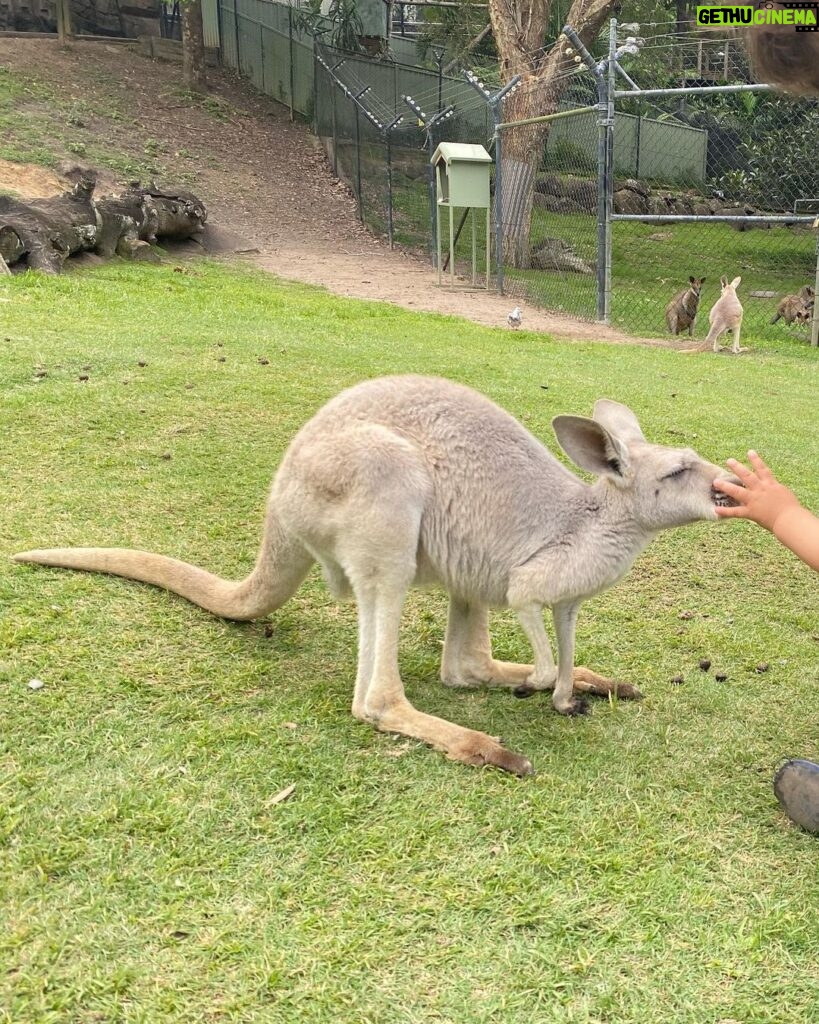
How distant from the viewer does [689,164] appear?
20.7 metres

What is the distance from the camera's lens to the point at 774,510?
229cm

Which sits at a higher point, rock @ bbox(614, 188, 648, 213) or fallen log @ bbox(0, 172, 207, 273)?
rock @ bbox(614, 188, 648, 213)

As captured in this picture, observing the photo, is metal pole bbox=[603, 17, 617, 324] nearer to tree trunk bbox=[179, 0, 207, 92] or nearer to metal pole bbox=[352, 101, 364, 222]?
metal pole bbox=[352, 101, 364, 222]

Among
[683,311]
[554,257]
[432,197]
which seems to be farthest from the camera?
[432,197]

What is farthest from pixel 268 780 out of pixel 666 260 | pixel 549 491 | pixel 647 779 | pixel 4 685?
pixel 666 260

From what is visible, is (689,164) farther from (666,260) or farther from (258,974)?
(258,974)

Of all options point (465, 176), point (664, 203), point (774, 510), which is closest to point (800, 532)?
point (774, 510)

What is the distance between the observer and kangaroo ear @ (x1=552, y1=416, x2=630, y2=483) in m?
2.49

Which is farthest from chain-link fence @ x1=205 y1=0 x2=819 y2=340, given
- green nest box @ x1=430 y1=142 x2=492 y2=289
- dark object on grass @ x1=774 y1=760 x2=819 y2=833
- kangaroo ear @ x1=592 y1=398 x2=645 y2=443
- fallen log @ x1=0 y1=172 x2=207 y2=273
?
dark object on grass @ x1=774 y1=760 x2=819 y2=833

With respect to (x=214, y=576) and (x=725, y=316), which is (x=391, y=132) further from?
(x=214, y=576)

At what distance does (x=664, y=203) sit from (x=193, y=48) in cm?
964

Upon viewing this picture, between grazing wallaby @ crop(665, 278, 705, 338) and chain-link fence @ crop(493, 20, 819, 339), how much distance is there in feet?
0.05

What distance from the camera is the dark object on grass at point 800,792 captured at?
6.86ft

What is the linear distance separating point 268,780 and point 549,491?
1061mm
